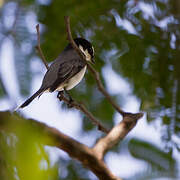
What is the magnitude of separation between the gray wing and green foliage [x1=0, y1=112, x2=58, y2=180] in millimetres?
2587

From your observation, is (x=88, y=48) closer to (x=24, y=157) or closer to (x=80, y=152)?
(x=80, y=152)

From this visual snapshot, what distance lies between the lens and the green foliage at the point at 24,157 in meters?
0.57

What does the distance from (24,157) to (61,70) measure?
10.1ft

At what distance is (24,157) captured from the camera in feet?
1.94

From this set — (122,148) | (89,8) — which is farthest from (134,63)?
(122,148)

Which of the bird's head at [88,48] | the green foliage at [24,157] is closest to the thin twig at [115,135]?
the green foliage at [24,157]

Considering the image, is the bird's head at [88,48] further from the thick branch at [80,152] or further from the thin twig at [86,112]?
the thick branch at [80,152]

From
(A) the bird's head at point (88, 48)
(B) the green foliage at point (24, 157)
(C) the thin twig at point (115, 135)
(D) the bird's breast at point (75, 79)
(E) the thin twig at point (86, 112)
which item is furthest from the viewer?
(D) the bird's breast at point (75, 79)

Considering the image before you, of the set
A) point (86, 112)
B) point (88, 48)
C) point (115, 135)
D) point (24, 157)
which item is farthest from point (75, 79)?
point (24, 157)

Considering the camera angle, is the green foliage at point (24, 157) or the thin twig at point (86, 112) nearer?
the green foliage at point (24, 157)

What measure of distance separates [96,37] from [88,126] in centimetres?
67

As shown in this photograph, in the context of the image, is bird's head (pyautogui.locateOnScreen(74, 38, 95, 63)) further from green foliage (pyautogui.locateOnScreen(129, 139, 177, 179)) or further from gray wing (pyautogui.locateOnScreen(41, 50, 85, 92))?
green foliage (pyautogui.locateOnScreen(129, 139, 177, 179))

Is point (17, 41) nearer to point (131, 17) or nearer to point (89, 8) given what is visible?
point (89, 8)

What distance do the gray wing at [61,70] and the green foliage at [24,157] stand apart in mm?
2587
